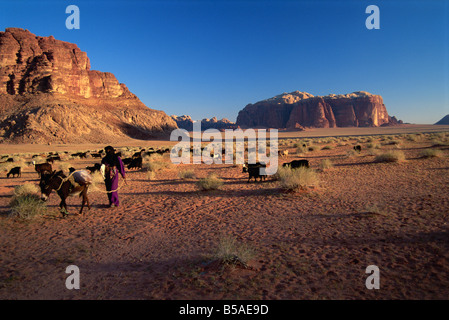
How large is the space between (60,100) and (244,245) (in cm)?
8114

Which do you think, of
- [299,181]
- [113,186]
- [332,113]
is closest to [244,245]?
[299,181]

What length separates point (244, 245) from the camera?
460 centimetres

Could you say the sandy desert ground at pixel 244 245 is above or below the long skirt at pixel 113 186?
below

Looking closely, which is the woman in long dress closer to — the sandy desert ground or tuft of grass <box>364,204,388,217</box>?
the sandy desert ground

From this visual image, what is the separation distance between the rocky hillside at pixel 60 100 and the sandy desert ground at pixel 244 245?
2250 inches

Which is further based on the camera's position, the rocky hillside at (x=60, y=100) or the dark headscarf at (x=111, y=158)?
the rocky hillside at (x=60, y=100)

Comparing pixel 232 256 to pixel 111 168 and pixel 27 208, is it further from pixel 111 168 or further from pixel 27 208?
pixel 27 208

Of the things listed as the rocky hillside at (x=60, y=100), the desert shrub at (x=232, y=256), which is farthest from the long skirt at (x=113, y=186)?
the rocky hillside at (x=60, y=100)

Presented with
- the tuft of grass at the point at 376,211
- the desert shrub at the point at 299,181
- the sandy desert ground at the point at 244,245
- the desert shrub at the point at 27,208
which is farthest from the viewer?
the desert shrub at the point at 299,181

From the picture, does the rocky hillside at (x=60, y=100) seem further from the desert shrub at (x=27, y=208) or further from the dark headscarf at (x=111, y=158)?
the dark headscarf at (x=111, y=158)

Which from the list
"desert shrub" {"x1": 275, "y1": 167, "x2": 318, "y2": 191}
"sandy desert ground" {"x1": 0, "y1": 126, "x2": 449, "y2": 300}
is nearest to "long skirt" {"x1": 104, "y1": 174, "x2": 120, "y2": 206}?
"sandy desert ground" {"x1": 0, "y1": 126, "x2": 449, "y2": 300}

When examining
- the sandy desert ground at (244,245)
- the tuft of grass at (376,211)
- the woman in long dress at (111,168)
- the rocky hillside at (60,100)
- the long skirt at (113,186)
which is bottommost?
the sandy desert ground at (244,245)

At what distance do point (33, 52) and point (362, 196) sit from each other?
352 ft

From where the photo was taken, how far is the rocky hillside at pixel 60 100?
53.6 m
